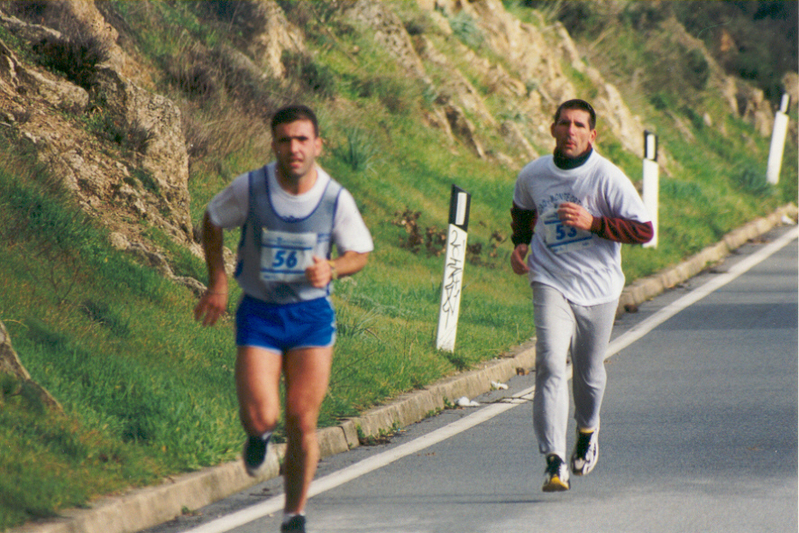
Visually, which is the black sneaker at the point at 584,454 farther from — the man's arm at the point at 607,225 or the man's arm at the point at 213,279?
the man's arm at the point at 213,279

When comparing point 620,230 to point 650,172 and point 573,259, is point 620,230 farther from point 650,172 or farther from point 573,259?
point 650,172

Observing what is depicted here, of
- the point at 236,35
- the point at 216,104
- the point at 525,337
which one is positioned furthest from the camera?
the point at 236,35

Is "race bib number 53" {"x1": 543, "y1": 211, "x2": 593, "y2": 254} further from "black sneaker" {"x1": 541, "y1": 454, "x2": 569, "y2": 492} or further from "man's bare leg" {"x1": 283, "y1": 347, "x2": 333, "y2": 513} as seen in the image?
"man's bare leg" {"x1": 283, "y1": 347, "x2": 333, "y2": 513}

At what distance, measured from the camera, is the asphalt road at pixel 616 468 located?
5902 millimetres

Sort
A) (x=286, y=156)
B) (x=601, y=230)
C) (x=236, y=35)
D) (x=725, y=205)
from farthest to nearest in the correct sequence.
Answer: (x=725, y=205) → (x=236, y=35) → (x=601, y=230) → (x=286, y=156)

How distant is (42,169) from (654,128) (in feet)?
73.4

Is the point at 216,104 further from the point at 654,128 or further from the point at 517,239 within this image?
the point at 654,128

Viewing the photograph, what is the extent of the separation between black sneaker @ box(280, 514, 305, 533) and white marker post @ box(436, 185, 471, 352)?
5251mm

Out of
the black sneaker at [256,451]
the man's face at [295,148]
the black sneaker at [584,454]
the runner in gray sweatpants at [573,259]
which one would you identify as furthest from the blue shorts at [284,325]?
the black sneaker at [584,454]

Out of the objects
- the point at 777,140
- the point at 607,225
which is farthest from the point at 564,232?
the point at 777,140

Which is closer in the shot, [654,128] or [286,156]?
[286,156]

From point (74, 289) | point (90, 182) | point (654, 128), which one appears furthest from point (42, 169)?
point (654, 128)

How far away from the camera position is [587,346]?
6.46m

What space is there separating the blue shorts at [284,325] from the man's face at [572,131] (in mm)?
1710
